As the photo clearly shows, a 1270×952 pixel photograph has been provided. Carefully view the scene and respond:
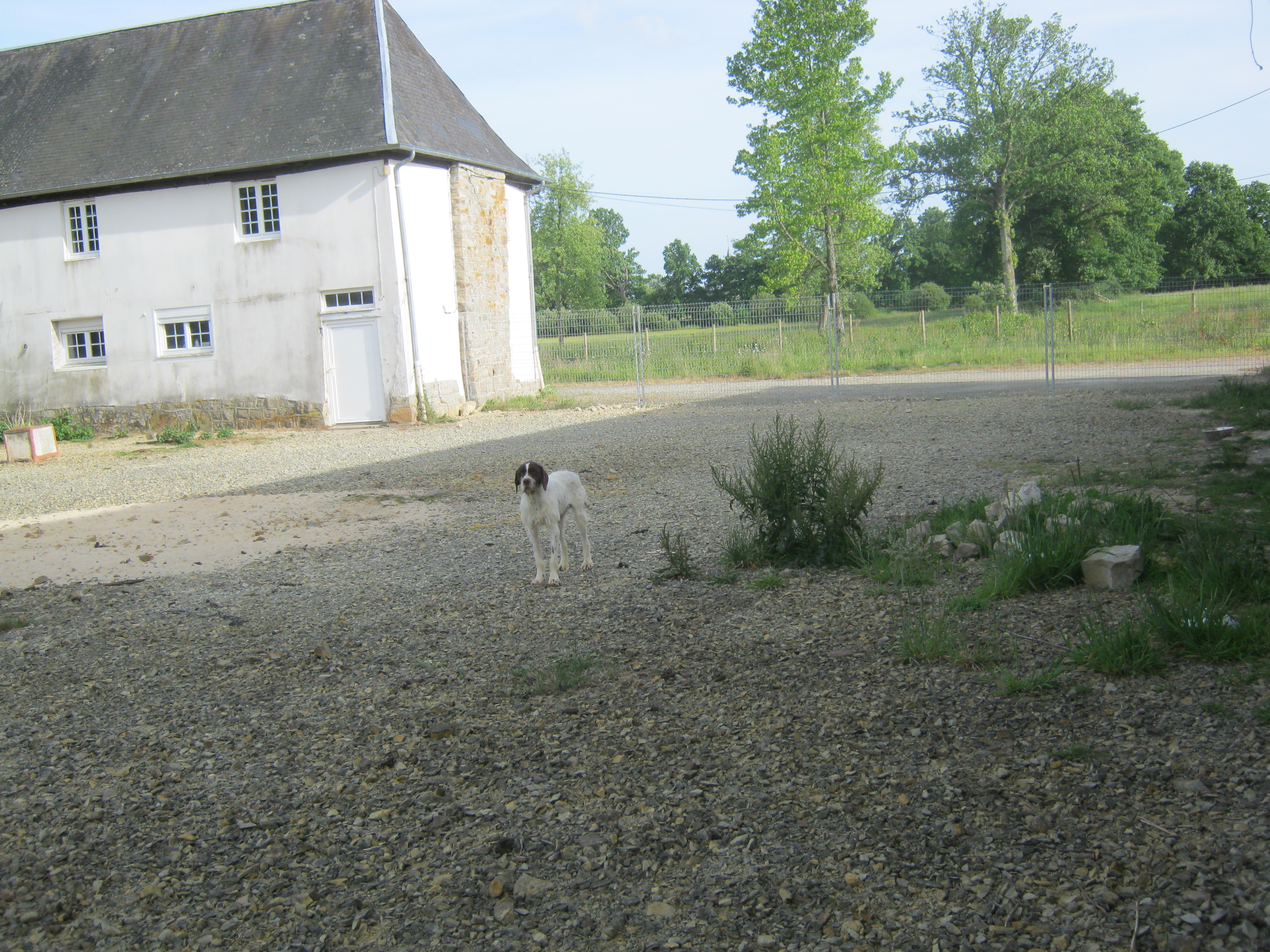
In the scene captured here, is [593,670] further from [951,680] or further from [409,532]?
[409,532]

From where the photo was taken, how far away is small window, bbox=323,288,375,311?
19.2 m

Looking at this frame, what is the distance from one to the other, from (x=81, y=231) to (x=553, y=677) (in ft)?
72.5

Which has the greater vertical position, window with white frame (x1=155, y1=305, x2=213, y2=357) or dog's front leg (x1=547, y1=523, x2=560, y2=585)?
window with white frame (x1=155, y1=305, x2=213, y2=357)

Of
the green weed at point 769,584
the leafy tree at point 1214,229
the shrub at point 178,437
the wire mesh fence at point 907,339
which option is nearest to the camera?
the green weed at point 769,584

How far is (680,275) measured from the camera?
88.6 m

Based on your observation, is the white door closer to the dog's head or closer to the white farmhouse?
the white farmhouse

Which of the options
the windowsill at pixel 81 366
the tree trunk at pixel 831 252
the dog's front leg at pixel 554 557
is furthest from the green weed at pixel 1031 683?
the tree trunk at pixel 831 252

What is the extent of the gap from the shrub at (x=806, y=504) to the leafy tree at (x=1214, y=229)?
5266cm

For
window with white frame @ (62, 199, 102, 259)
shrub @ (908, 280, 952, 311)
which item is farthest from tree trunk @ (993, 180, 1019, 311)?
window with white frame @ (62, 199, 102, 259)

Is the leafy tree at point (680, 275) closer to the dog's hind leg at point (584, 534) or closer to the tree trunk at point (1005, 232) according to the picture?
the tree trunk at point (1005, 232)

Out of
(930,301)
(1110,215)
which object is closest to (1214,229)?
(1110,215)

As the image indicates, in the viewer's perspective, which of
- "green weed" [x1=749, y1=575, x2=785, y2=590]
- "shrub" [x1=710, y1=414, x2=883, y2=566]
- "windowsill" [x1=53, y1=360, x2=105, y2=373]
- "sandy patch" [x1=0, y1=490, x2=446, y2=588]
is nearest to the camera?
"green weed" [x1=749, y1=575, x2=785, y2=590]

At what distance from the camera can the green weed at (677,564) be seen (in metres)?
6.05

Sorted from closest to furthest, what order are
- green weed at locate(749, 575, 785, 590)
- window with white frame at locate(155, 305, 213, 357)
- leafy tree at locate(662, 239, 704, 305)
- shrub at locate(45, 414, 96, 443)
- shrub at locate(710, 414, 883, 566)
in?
green weed at locate(749, 575, 785, 590), shrub at locate(710, 414, 883, 566), window with white frame at locate(155, 305, 213, 357), shrub at locate(45, 414, 96, 443), leafy tree at locate(662, 239, 704, 305)
